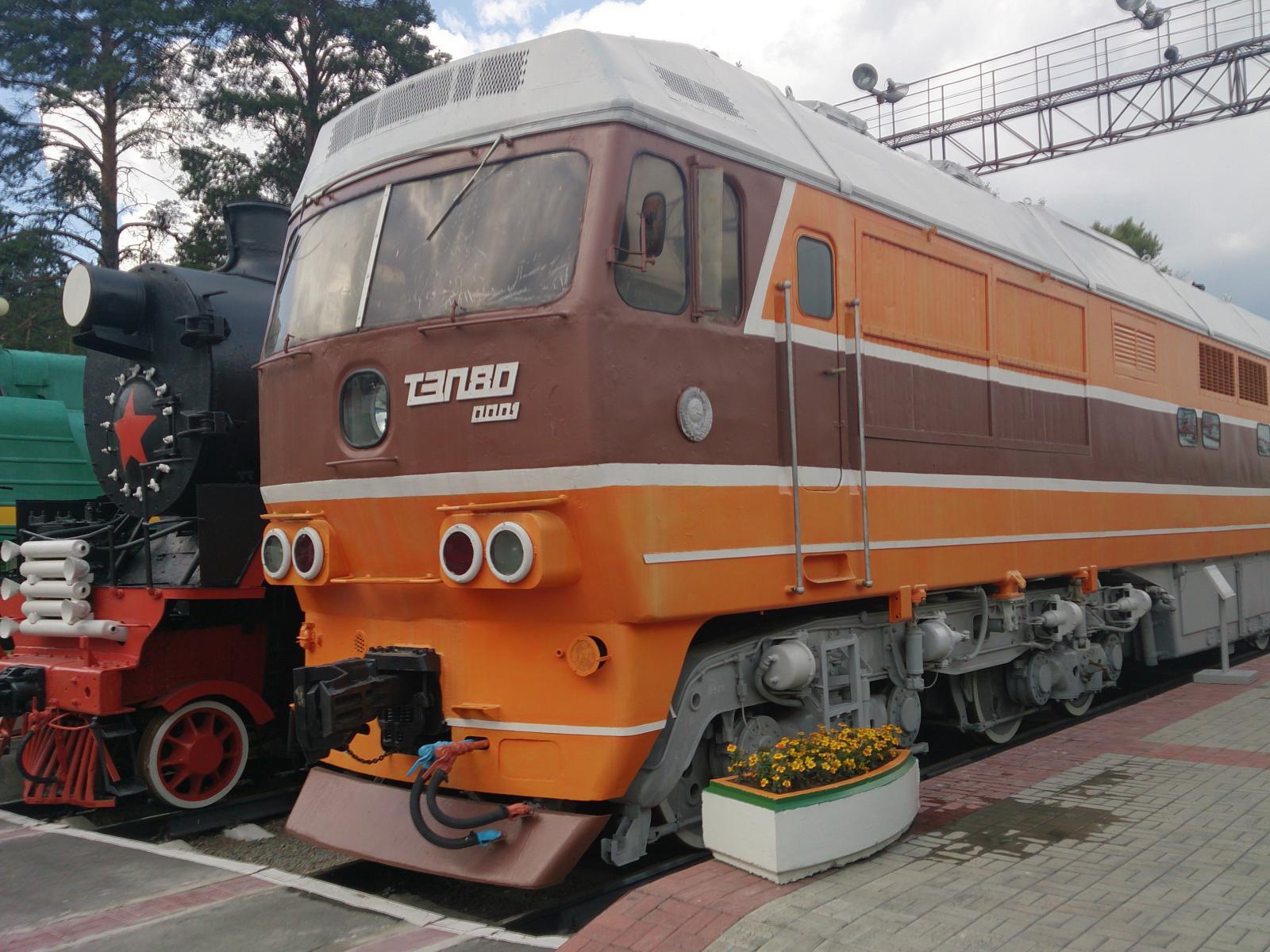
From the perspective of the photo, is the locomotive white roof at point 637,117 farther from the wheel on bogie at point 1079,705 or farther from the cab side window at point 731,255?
the wheel on bogie at point 1079,705

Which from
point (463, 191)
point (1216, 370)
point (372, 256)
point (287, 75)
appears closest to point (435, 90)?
point (463, 191)

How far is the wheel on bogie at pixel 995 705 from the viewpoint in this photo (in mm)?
7875

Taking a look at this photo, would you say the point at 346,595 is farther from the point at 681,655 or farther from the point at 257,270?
the point at 257,270

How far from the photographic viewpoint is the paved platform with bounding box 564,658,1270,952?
4.12 m

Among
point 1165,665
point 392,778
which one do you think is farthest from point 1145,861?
point 1165,665

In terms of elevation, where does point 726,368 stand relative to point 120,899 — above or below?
above

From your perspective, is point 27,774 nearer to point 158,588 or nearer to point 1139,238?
point 158,588

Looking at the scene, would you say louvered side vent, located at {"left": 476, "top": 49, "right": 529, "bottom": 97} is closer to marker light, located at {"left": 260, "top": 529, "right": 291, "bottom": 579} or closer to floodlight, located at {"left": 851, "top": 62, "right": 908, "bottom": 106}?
marker light, located at {"left": 260, "top": 529, "right": 291, "bottom": 579}

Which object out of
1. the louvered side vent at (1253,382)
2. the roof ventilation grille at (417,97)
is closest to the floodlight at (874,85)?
the louvered side vent at (1253,382)

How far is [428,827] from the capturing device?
489 centimetres

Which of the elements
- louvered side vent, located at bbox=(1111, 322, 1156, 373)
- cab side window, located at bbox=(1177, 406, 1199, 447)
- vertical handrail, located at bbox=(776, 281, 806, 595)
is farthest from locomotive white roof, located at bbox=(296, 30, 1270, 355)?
cab side window, located at bbox=(1177, 406, 1199, 447)

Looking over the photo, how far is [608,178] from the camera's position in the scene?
485 cm

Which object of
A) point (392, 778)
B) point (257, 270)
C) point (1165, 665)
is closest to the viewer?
point (392, 778)

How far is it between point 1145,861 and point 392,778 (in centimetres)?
362
